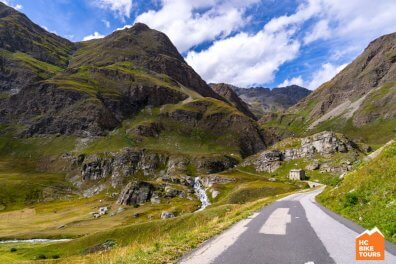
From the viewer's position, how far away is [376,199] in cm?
2439

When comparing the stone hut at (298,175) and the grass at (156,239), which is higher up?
A: the stone hut at (298,175)

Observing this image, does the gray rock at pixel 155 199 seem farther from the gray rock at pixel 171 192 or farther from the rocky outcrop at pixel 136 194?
the gray rock at pixel 171 192

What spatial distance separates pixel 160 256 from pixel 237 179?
181138 mm

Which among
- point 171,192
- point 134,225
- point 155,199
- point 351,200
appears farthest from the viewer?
point 171,192

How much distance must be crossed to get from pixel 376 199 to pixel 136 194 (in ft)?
485

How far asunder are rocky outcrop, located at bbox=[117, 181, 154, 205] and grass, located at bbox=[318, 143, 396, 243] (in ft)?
449

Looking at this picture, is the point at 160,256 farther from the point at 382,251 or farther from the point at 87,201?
the point at 87,201

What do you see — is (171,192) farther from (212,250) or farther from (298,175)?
(212,250)

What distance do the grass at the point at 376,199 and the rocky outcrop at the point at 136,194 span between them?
5383 inches

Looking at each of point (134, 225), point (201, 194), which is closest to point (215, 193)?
point (201, 194)

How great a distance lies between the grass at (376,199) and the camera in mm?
19844

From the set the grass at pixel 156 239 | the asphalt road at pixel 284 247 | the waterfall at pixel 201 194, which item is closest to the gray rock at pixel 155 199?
the waterfall at pixel 201 194

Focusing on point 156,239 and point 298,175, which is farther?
point 298,175

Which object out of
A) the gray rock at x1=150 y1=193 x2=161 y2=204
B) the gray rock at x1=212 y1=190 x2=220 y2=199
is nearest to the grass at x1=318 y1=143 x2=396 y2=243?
the gray rock at x1=212 y1=190 x2=220 y2=199
